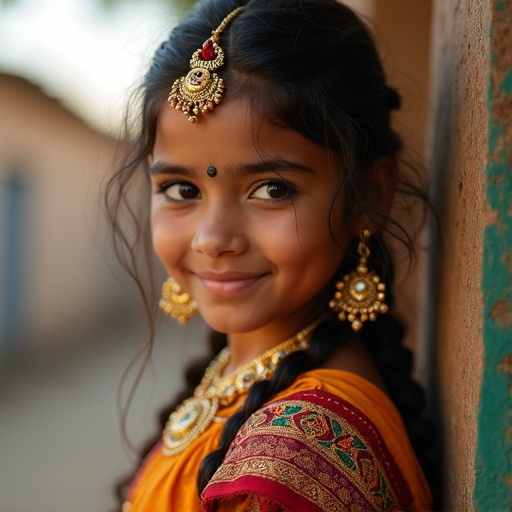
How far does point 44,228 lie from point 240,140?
716 cm

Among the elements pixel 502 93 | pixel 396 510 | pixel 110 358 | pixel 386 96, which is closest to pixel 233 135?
pixel 386 96

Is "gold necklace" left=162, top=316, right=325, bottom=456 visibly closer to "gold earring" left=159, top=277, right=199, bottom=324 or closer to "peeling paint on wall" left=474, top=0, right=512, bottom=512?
"gold earring" left=159, top=277, right=199, bottom=324

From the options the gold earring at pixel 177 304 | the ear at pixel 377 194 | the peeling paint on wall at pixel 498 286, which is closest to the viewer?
the peeling paint on wall at pixel 498 286

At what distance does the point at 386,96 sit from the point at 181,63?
1.49ft

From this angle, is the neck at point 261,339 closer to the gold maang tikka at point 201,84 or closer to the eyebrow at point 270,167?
the eyebrow at point 270,167

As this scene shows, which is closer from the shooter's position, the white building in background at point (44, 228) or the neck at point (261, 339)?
the neck at point (261, 339)

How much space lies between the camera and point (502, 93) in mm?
1055

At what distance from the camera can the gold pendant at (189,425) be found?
1.73 meters

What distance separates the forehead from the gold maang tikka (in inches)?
0.7

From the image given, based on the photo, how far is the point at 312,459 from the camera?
1.27 m

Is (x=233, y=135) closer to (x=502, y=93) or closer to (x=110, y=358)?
(x=502, y=93)

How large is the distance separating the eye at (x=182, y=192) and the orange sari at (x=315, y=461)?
0.43m

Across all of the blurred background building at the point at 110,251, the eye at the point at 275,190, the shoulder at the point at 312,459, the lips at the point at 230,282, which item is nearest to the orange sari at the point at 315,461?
the shoulder at the point at 312,459

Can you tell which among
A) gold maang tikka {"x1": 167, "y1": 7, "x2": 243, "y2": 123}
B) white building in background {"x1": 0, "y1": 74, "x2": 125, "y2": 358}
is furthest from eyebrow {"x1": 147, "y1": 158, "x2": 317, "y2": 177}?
white building in background {"x1": 0, "y1": 74, "x2": 125, "y2": 358}
